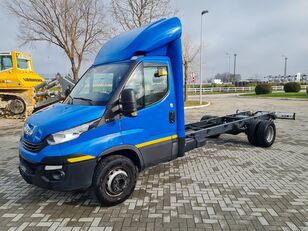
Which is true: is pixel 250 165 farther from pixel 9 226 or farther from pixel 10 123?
pixel 10 123

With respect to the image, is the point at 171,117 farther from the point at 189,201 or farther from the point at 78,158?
the point at 78,158

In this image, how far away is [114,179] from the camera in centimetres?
399

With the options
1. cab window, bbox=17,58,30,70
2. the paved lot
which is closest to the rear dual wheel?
the paved lot

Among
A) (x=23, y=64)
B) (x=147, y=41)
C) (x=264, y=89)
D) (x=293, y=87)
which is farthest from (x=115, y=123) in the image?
(x=293, y=87)

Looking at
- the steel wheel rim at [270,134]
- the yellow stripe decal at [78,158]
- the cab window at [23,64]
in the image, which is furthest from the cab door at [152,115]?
the cab window at [23,64]

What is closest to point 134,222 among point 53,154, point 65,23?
point 53,154

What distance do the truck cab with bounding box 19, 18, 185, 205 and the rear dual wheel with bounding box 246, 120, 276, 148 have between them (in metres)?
3.46

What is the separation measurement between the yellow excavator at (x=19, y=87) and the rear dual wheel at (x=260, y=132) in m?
9.27

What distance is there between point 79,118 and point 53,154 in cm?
63

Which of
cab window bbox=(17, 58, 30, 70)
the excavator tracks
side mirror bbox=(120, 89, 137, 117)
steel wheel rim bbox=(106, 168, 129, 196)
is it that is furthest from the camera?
cab window bbox=(17, 58, 30, 70)

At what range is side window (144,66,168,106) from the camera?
14.2ft

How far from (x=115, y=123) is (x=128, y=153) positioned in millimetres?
653

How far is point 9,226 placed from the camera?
3518mm

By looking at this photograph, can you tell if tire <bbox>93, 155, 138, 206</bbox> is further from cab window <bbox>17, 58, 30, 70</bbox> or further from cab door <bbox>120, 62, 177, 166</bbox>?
cab window <bbox>17, 58, 30, 70</bbox>
